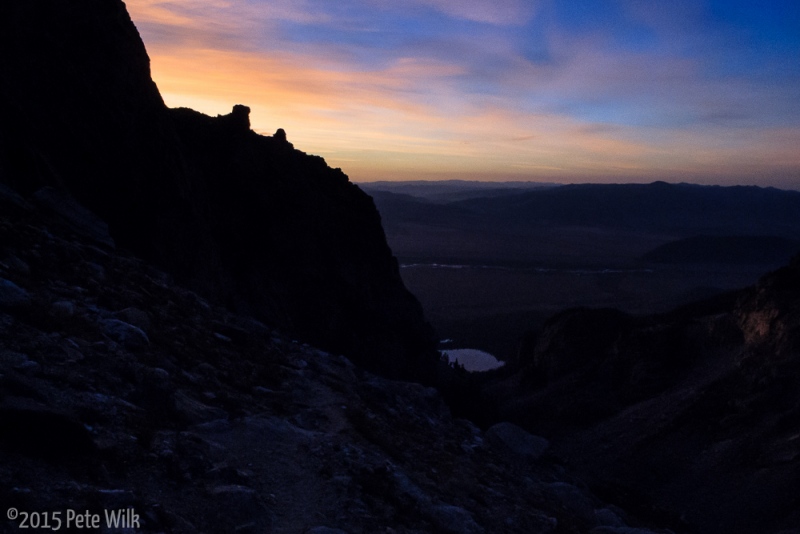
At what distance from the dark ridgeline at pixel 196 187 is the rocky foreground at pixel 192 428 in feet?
11.3

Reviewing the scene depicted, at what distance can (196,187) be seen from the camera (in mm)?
17812

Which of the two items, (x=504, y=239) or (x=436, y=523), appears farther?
(x=504, y=239)

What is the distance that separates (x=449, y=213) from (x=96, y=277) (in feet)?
491

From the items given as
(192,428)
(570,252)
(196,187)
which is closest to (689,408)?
(196,187)

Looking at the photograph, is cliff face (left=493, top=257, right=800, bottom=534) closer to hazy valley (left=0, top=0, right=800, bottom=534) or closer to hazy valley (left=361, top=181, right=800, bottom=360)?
hazy valley (left=0, top=0, right=800, bottom=534)

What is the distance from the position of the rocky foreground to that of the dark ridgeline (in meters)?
3.44

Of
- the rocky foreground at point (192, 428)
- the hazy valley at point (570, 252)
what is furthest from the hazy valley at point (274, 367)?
the hazy valley at point (570, 252)

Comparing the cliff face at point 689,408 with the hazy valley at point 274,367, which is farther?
the cliff face at point 689,408

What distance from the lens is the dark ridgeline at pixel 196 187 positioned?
12.8 meters

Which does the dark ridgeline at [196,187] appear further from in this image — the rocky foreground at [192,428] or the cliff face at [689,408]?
the cliff face at [689,408]

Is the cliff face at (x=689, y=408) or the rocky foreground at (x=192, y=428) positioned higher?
the rocky foreground at (x=192, y=428)

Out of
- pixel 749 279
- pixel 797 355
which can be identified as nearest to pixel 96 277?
pixel 797 355

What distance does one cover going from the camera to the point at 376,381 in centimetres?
1105

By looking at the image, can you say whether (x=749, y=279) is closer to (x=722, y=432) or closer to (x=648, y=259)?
(x=648, y=259)
